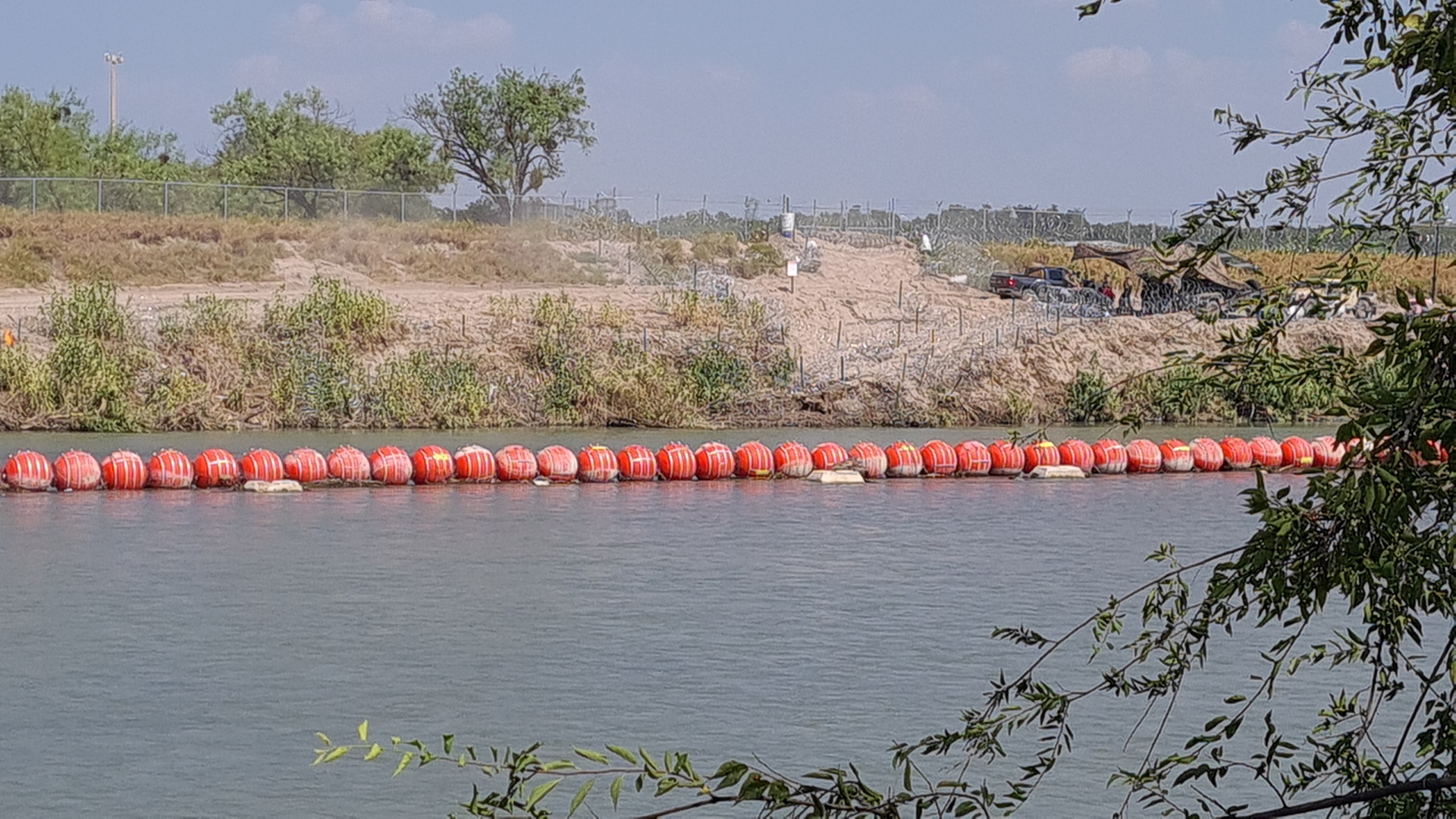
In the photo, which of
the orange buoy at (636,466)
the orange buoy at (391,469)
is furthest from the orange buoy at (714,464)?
the orange buoy at (391,469)

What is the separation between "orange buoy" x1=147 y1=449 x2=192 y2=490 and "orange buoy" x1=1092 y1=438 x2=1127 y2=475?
13.5 meters

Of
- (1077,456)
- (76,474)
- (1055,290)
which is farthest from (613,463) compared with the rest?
(1055,290)

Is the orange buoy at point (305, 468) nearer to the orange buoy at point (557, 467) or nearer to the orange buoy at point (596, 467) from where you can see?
the orange buoy at point (557, 467)

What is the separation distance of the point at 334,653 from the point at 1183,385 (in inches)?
388

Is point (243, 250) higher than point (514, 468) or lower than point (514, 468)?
higher

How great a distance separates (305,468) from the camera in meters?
24.3

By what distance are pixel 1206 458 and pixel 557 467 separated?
10411mm

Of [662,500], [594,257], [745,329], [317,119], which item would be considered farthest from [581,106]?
[662,500]

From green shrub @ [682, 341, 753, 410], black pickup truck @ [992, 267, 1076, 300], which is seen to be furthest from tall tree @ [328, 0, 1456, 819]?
black pickup truck @ [992, 267, 1076, 300]

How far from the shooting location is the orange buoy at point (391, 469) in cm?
2461

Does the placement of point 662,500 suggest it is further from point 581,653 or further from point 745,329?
point 745,329

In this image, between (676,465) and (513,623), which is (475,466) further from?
(513,623)

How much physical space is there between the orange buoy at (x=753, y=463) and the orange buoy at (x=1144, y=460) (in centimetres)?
588

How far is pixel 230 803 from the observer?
31.6 ft
